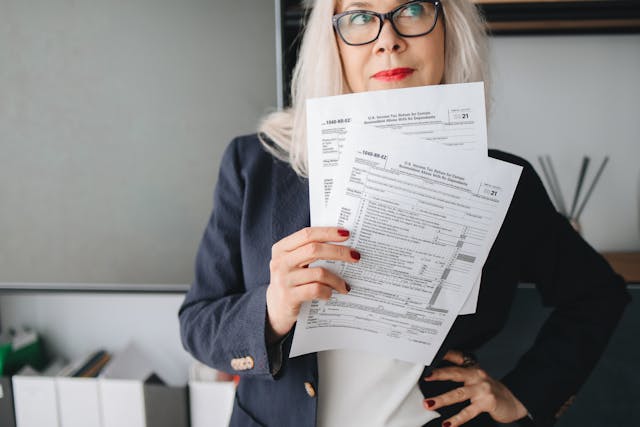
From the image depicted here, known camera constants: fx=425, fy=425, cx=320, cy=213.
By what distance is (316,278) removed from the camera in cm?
55

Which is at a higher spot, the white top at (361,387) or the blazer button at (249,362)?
the blazer button at (249,362)

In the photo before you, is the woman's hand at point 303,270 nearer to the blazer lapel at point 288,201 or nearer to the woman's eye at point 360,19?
the blazer lapel at point 288,201

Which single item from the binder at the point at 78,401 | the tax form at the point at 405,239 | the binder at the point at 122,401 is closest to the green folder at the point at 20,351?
the binder at the point at 78,401

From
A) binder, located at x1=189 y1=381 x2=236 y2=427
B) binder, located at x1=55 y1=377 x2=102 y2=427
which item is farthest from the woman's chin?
binder, located at x1=55 y1=377 x2=102 y2=427

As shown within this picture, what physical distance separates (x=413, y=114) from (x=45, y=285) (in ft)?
3.50

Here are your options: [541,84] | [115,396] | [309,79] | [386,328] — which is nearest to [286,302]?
[386,328]

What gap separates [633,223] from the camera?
4.26 feet

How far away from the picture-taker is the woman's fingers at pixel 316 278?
55cm

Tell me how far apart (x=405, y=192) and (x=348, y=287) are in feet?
0.50

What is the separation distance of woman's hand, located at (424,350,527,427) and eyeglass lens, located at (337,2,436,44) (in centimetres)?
56

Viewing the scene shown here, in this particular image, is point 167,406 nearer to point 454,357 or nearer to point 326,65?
point 454,357

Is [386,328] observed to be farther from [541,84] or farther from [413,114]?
[541,84]

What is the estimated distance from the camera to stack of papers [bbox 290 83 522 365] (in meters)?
0.52

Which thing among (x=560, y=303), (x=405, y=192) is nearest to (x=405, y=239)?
(x=405, y=192)
